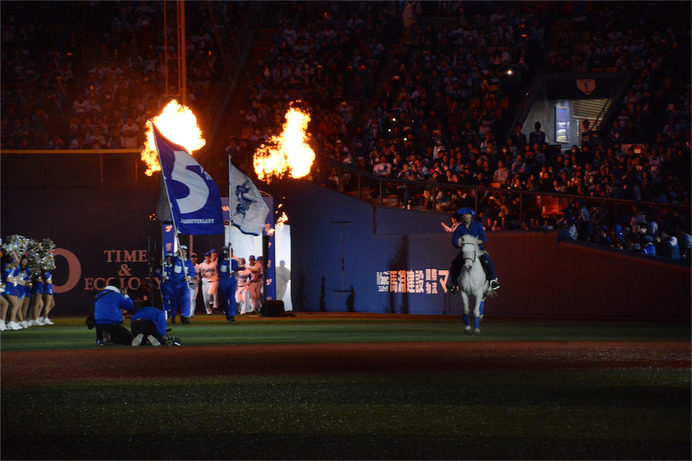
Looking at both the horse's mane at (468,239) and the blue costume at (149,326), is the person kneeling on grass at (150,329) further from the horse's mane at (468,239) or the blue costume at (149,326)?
the horse's mane at (468,239)

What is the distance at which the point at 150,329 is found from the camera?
17.0 m

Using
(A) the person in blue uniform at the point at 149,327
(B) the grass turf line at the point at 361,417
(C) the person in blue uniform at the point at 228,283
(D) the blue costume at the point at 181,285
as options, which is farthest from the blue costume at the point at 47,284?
(B) the grass turf line at the point at 361,417

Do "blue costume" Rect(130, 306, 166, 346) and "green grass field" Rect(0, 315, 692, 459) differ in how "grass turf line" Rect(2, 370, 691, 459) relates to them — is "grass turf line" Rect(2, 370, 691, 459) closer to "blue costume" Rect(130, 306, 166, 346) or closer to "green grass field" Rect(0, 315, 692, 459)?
"green grass field" Rect(0, 315, 692, 459)

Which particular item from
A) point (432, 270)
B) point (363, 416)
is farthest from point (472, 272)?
point (363, 416)

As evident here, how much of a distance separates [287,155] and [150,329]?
14.5 m

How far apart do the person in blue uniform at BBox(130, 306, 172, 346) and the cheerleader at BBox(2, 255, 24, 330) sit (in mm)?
6863

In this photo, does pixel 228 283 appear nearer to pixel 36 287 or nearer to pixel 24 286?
pixel 36 287

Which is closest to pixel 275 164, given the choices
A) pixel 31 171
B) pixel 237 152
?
pixel 237 152

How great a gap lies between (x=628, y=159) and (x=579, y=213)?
119 inches

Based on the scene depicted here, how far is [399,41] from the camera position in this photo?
126ft

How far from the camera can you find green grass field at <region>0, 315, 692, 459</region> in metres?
7.46

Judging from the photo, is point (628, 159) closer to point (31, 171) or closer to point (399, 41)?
point (399, 41)

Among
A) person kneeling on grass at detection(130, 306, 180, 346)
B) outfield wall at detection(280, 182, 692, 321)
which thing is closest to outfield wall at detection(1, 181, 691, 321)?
outfield wall at detection(280, 182, 692, 321)

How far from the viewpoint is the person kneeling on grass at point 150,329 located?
17.0m
